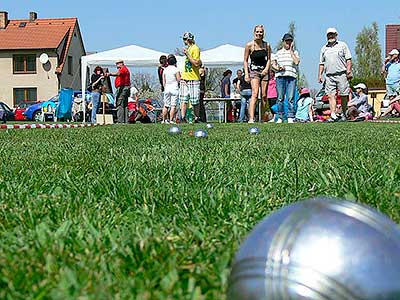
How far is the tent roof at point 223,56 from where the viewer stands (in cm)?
2853

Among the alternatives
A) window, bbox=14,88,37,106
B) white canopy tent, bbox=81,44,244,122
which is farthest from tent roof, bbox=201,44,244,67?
window, bbox=14,88,37,106

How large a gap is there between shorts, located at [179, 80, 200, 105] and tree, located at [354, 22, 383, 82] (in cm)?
6203

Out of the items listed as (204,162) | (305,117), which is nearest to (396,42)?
(305,117)

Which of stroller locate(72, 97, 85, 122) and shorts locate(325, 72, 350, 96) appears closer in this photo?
shorts locate(325, 72, 350, 96)

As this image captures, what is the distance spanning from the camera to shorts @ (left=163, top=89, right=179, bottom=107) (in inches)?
787

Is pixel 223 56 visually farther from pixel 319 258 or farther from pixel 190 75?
pixel 319 258

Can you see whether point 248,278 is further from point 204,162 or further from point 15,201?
point 204,162

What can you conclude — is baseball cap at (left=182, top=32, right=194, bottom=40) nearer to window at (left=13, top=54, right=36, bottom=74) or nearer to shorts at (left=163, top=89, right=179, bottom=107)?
shorts at (left=163, top=89, right=179, bottom=107)

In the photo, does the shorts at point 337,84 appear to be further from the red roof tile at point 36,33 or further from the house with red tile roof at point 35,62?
the red roof tile at point 36,33

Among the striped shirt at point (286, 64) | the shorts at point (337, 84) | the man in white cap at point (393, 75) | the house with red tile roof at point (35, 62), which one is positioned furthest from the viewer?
the house with red tile roof at point (35, 62)

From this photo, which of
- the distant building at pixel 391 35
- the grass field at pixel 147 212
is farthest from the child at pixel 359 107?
the distant building at pixel 391 35

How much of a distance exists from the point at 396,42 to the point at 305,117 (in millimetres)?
46565

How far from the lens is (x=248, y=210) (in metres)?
2.97

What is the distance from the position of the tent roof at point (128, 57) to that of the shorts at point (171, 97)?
29.3 ft
